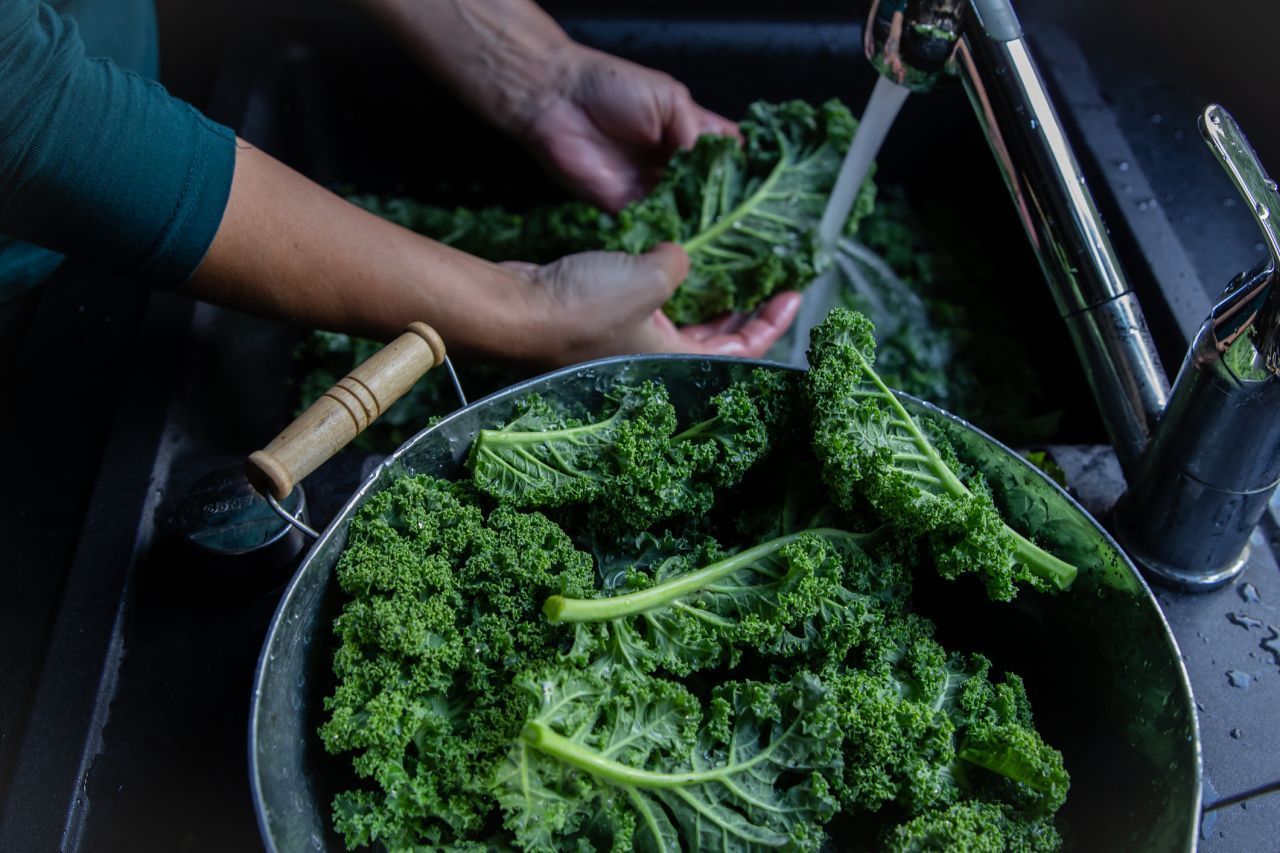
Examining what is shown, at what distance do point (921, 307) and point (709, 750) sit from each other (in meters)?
1.41

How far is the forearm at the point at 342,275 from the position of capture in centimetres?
137

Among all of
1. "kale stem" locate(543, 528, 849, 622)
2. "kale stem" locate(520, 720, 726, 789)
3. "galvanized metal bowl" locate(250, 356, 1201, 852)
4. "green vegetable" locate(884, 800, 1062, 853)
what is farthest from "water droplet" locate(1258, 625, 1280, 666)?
"kale stem" locate(520, 720, 726, 789)

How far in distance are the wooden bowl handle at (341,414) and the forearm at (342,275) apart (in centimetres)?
35

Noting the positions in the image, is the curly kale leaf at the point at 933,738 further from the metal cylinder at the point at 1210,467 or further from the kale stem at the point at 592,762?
the metal cylinder at the point at 1210,467

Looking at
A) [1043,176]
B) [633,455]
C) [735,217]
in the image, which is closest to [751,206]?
[735,217]

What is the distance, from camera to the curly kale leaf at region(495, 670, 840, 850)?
921 millimetres

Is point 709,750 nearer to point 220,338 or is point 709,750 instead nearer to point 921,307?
point 220,338

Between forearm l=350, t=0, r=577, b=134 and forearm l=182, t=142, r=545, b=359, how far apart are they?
0.61m

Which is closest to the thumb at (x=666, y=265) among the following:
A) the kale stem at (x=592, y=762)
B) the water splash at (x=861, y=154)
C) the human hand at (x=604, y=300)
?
the human hand at (x=604, y=300)

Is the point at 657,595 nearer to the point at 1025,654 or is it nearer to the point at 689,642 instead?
the point at 689,642

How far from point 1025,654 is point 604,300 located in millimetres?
837

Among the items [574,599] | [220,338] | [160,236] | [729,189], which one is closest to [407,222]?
[220,338]

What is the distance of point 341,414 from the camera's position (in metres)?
1.06

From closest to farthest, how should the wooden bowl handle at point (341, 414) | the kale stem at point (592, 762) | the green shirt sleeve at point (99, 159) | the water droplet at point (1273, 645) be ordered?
the kale stem at point (592, 762) → the wooden bowl handle at point (341, 414) → the green shirt sleeve at point (99, 159) → the water droplet at point (1273, 645)
